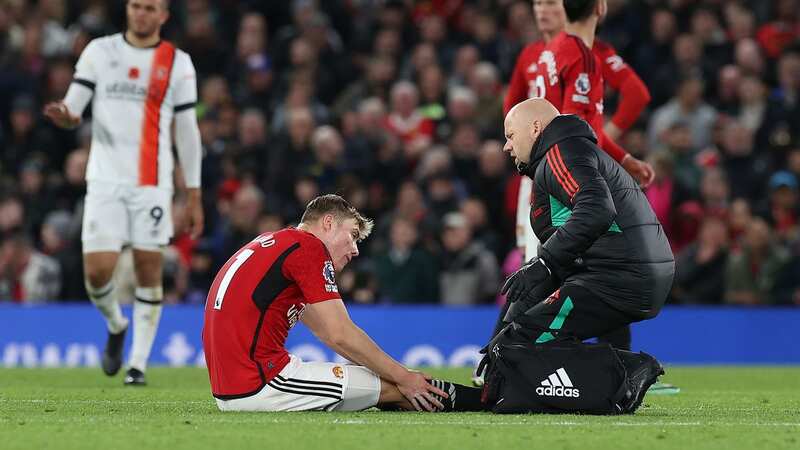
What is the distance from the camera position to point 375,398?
7.18m

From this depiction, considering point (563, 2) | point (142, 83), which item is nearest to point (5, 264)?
point (142, 83)

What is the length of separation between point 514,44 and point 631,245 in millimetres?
10492

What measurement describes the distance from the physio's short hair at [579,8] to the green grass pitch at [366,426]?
242 cm

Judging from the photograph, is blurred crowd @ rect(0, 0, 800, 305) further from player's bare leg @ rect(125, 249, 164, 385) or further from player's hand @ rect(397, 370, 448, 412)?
player's hand @ rect(397, 370, 448, 412)

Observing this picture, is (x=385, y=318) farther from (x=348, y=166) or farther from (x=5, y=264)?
(x=5, y=264)

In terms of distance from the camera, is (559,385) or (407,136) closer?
(559,385)

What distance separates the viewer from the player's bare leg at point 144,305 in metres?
9.90

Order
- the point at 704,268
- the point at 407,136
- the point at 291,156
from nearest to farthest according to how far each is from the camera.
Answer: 1. the point at 704,268
2. the point at 291,156
3. the point at 407,136

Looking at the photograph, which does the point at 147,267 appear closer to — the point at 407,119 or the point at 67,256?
the point at 67,256

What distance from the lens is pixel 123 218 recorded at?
9.94m

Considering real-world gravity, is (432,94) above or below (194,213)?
above

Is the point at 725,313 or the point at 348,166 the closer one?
the point at 725,313

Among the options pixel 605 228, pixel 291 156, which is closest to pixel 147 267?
pixel 605 228

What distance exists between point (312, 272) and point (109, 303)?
12.0 feet
